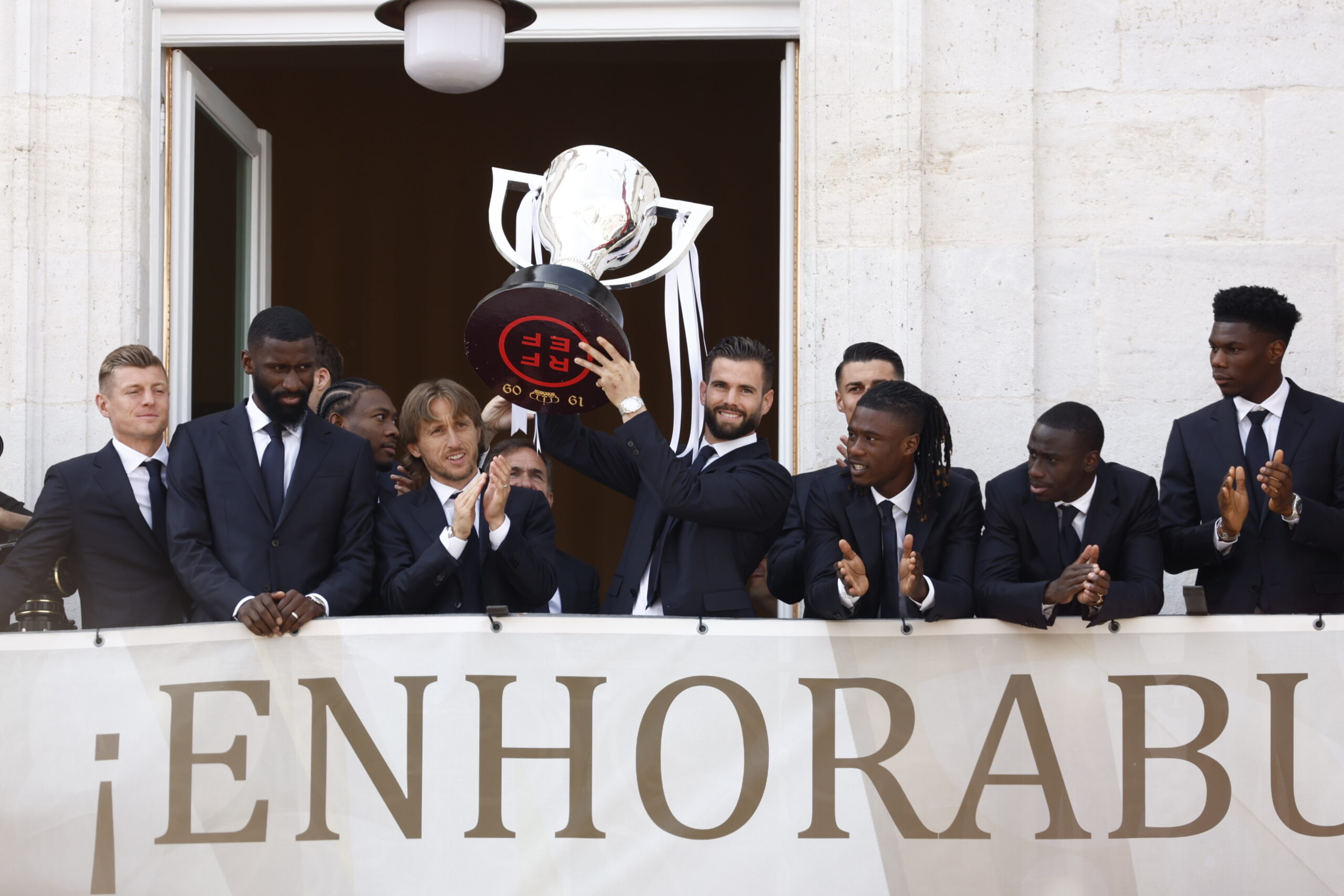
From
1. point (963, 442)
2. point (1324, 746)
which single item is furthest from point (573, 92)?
point (1324, 746)

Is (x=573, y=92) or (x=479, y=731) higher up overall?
(x=573, y=92)

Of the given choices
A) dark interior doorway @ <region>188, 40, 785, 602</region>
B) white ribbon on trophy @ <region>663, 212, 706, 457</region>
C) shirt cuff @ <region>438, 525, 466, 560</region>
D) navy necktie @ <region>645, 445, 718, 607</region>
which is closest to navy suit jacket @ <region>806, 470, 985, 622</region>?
navy necktie @ <region>645, 445, 718, 607</region>

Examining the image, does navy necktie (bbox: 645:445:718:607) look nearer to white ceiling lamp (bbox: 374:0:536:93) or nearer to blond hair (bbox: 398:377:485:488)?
blond hair (bbox: 398:377:485:488)

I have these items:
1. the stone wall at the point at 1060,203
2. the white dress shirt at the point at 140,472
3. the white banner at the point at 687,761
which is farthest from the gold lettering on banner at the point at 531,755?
the stone wall at the point at 1060,203

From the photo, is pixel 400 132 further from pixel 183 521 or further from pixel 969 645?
pixel 969 645

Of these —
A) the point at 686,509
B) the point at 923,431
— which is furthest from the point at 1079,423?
the point at 686,509

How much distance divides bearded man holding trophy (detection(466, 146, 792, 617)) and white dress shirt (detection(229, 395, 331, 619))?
68cm

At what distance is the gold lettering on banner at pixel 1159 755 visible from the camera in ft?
14.7

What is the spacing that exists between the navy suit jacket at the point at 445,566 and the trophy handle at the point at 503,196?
32.4 inches

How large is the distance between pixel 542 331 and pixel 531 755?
1.17m

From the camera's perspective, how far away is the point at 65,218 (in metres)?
6.35

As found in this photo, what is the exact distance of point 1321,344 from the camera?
6.22 m

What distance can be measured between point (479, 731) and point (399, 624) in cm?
37

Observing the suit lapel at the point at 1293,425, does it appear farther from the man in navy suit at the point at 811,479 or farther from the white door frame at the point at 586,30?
the white door frame at the point at 586,30
